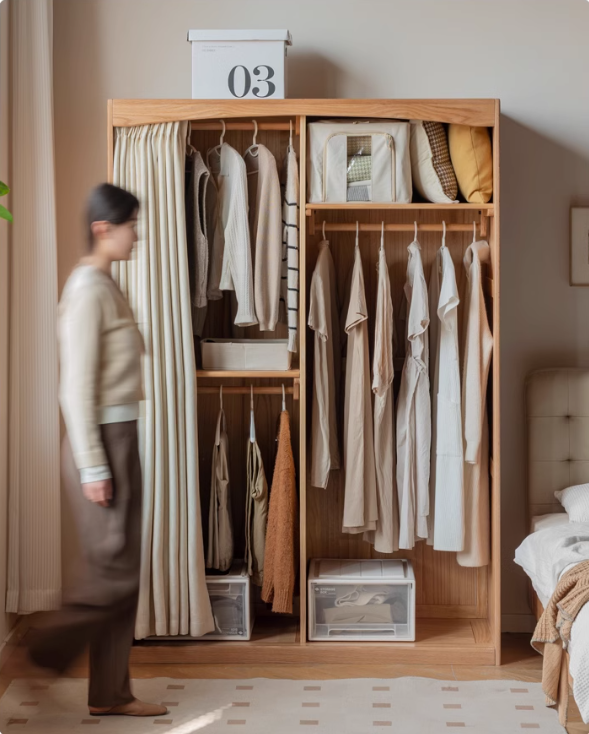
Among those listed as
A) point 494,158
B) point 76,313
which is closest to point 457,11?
point 494,158

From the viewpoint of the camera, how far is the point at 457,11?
3.21 meters

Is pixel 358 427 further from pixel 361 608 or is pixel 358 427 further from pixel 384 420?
pixel 361 608

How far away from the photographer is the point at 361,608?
10.00ft

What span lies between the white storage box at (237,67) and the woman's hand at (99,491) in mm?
1508

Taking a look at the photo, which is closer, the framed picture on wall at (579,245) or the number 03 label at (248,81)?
the number 03 label at (248,81)

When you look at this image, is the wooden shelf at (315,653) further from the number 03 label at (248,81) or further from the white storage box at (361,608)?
the number 03 label at (248,81)

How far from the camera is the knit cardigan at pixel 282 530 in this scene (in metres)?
2.99

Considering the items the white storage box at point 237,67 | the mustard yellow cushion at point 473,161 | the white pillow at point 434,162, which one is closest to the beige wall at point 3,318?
the white storage box at point 237,67

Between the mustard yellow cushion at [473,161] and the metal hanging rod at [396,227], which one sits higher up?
the mustard yellow cushion at [473,161]

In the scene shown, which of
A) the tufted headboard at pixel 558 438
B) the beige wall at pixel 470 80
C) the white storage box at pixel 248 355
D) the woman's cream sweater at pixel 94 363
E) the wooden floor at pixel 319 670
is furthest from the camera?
the beige wall at pixel 470 80

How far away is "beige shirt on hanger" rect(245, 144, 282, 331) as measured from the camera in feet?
9.70

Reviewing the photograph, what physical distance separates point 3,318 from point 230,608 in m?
1.37

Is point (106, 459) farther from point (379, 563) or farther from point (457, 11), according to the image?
point (457, 11)

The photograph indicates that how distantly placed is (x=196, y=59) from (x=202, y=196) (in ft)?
1.59
